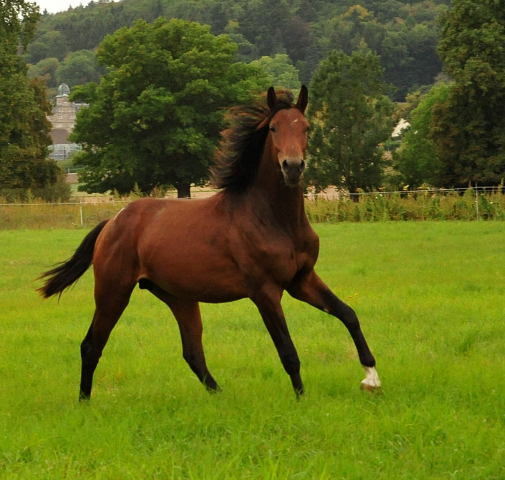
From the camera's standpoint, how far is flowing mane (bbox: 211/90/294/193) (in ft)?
22.5

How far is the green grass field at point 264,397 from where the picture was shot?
4887 mm

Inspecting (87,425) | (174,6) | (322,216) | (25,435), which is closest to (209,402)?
(87,425)

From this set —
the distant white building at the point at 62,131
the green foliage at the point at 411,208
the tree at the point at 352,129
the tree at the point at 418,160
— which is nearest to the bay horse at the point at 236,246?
the green foliage at the point at 411,208

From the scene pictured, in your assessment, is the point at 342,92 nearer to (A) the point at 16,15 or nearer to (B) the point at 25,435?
(A) the point at 16,15

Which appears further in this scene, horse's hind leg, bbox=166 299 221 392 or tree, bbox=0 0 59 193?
tree, bbox=0 0 59 193

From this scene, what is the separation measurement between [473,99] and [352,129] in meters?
9.17

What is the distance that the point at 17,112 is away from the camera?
163 ft

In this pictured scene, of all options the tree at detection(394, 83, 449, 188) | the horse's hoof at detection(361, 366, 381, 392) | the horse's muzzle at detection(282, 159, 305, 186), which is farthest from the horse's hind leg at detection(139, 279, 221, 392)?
the tree at detection(394, 83, 449, 188)

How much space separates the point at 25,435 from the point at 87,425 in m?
0.44

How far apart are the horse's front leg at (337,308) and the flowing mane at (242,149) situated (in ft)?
3.18

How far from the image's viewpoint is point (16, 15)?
166ft

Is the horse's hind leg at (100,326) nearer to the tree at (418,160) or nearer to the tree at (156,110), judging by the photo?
the tree at (156,110)

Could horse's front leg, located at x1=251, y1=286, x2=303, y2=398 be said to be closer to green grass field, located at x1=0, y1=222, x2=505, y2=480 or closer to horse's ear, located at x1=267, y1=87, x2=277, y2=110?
green grass field, located at x1=0, y1=222, x2=505, y2=480

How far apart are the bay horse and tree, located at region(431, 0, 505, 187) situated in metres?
39.9
